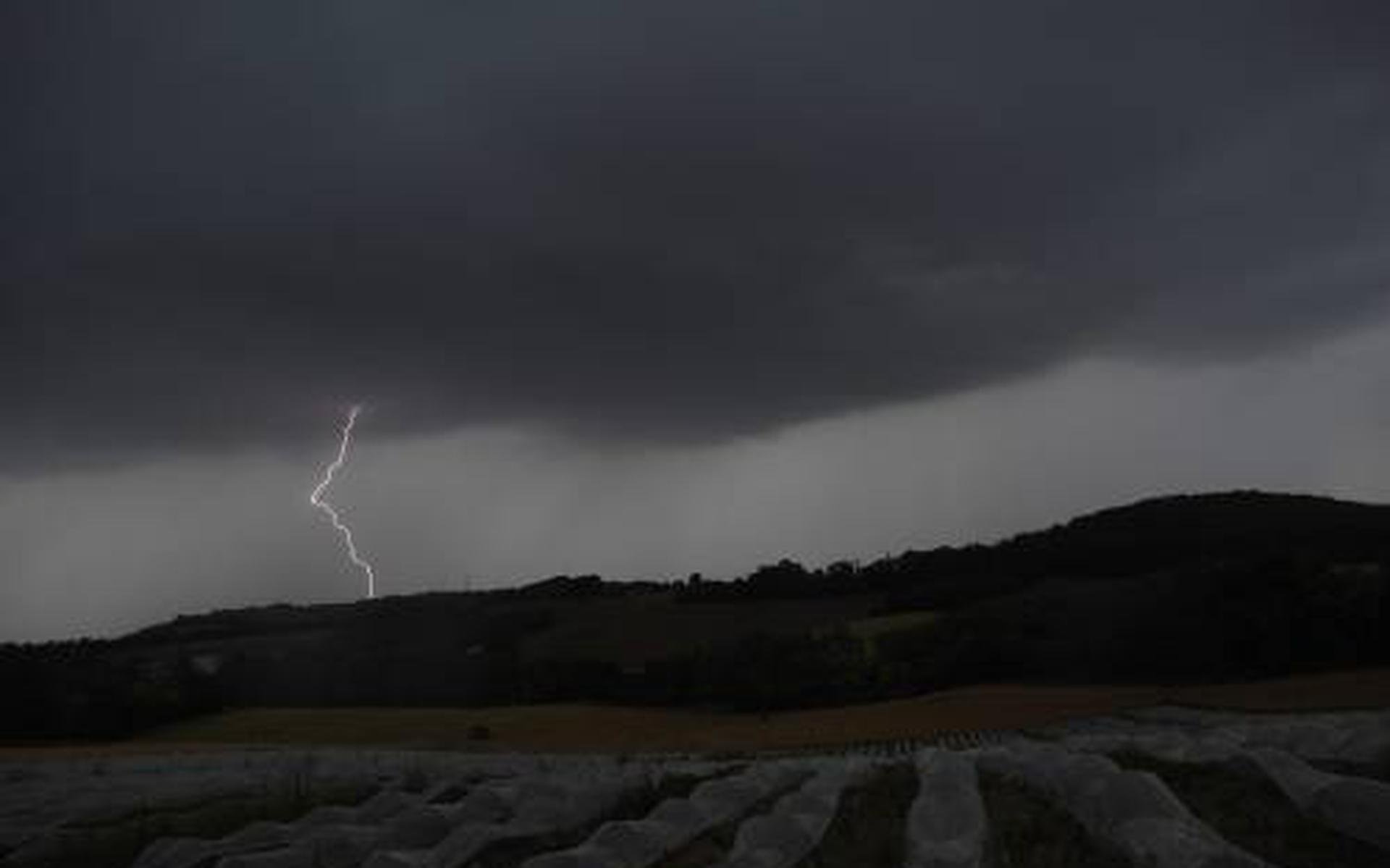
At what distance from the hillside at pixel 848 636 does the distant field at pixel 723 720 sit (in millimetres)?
2474

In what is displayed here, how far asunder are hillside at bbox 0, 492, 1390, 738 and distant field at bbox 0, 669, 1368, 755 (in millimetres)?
2474

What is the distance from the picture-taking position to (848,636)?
80250mm

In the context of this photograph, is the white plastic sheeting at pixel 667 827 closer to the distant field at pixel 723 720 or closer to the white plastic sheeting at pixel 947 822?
the white plastic sheeting at pixel 947 822

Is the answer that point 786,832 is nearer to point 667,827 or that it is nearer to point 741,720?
point 667,827

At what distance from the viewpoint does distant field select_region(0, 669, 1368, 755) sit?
188ft

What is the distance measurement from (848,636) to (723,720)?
11.5m

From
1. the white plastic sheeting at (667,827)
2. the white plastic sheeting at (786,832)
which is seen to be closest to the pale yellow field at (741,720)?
the white plastic sheeting at (667,827)

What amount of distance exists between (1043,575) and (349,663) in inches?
1750

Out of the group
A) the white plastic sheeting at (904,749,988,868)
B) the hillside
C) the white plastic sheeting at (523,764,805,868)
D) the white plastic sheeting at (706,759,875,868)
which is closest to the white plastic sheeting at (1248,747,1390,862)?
the white plastic sheeting at (904,749,988,868)

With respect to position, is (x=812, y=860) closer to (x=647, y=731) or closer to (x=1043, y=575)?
(x=647, y=731)

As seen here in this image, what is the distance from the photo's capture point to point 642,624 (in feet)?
317

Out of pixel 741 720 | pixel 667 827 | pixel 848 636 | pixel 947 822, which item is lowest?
pixel 947 822

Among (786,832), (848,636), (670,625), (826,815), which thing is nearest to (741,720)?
(848,636)

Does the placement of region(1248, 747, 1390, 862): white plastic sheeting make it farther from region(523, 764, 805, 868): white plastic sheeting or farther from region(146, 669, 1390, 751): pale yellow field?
region(146, 669, 1390, 751): pale yellow field
